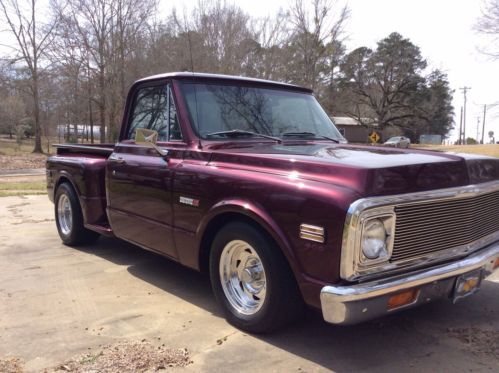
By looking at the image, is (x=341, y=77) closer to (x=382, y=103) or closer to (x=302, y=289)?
(x=382, y=103)

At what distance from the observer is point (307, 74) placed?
97.6ft

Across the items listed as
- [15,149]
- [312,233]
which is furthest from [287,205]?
[15,149]

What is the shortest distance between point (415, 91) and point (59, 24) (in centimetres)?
4545

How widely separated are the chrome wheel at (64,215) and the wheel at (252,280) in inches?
127

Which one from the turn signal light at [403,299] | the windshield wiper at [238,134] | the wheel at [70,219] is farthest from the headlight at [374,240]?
the wheel at [70,219]

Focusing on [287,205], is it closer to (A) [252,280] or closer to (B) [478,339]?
(A) [252,280]

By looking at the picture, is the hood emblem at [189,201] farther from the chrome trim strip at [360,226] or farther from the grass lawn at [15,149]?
the grass lawn at [15,149]

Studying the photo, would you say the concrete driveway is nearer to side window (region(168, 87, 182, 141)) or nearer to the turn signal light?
the turn signal light

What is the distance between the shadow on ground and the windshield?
1.59 m

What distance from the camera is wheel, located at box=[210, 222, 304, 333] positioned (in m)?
3.08

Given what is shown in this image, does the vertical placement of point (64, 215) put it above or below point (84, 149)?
below

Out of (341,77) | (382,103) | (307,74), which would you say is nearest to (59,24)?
(307,74)

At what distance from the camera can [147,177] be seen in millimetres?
4289

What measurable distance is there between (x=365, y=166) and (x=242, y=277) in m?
1.31
